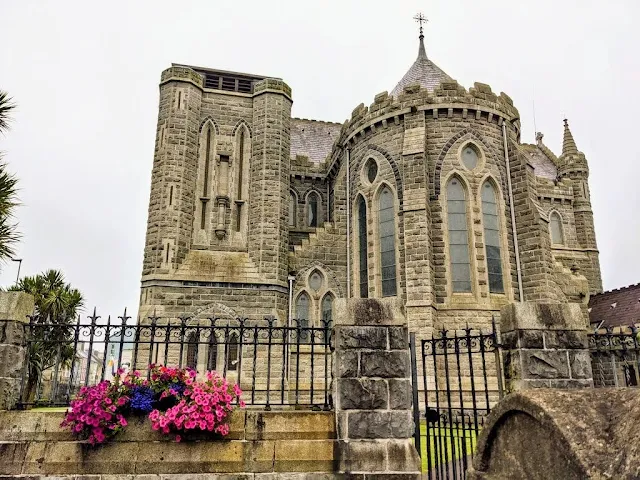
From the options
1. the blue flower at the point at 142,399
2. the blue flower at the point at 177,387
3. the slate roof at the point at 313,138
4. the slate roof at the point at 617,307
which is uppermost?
the slate roof at the point at 313,138

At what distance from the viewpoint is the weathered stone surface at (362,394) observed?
22.5ft

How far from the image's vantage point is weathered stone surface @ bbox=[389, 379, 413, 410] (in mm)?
6930

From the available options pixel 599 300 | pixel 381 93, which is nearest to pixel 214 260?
pixel 381 93

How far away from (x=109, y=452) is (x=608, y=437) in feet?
20.5

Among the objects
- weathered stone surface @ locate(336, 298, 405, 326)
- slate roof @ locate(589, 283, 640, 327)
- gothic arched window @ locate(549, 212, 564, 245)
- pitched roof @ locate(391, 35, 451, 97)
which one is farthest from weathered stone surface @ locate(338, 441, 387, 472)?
gothic arched window @ locate(549, 212, 564, 245)

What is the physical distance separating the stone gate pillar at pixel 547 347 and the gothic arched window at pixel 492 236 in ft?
36.7

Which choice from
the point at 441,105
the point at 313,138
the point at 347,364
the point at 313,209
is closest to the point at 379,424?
the point at 347,364

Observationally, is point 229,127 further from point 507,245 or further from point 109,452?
point 109,452

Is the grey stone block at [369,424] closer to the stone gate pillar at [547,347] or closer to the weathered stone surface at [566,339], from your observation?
the stone gate pillar at [547,347]

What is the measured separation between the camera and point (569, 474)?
2.11 metres

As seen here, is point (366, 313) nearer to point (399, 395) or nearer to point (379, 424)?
point (399, 395)

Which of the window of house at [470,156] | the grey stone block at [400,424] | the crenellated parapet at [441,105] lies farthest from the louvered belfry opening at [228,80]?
the grey stone block at [400,424]

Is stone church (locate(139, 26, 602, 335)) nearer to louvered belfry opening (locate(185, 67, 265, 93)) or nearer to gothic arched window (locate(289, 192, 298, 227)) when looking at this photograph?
louvered belfry opening (locate(185, 67, 265, 93))

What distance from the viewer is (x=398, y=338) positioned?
7.16 m
